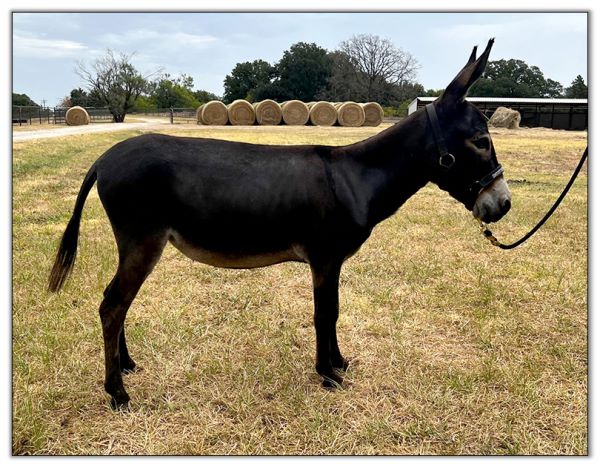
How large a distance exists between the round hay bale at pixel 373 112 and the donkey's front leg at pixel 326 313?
4002 cm

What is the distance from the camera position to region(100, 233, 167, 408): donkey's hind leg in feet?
9.98

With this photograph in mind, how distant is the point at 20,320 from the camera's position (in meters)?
4.15

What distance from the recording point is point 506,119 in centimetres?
3512

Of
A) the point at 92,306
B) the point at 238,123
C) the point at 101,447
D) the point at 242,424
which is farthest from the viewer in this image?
the point at 238,123

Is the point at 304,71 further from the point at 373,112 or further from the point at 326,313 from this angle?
the point at 326,313

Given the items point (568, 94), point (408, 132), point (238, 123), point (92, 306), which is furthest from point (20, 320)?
point (568, 94)

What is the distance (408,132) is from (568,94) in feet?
184

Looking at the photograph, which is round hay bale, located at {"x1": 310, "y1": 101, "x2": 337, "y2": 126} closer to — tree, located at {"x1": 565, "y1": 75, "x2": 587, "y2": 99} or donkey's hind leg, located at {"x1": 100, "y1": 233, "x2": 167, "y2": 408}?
tree, located at {"x1": 565, "y1": 75, "x2": 587, "y2": 99}

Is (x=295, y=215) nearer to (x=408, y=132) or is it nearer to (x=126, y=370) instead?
(x=408, y=132)

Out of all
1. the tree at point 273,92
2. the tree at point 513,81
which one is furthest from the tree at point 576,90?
the tree at point 273,92

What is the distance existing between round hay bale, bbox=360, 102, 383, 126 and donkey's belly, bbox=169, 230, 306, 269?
39989 mm

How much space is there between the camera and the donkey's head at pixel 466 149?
3.30 meters

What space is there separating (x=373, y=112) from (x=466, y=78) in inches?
1572

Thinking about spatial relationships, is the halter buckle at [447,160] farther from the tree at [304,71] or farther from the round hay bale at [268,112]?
the tree at [304,71]
